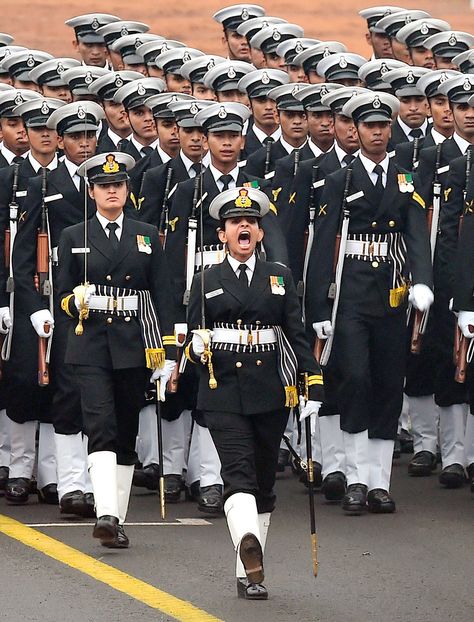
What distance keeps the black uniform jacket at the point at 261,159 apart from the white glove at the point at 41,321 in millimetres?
1998

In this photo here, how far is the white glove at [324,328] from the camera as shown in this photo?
11969mm

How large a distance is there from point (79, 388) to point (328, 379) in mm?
1389

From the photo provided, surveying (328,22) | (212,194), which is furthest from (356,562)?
(328,22)

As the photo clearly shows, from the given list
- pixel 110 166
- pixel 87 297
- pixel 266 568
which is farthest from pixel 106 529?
pixel 110 166

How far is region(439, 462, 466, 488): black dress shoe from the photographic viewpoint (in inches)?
497

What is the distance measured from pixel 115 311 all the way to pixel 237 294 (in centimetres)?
113

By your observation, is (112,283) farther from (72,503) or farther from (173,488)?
(173,488)

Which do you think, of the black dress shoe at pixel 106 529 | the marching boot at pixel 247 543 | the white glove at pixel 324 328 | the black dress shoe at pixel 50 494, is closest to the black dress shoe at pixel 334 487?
the white glove at pixel 324 328

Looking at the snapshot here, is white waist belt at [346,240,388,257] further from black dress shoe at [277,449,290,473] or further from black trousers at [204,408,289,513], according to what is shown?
black trousers at [204,408,289,513]

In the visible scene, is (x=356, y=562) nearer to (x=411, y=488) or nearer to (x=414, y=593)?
(x=414, y=593)

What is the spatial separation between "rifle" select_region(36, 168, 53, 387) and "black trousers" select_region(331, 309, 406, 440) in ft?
5.05

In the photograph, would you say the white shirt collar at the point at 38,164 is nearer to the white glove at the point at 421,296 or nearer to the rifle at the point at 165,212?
the rifle at the point at 165,212

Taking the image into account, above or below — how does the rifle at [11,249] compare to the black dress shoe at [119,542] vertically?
above

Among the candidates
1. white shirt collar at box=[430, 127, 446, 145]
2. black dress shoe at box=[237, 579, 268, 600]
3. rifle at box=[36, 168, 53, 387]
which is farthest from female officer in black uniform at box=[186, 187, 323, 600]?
white shirt collar at box=[430, 127, 446, 145]
